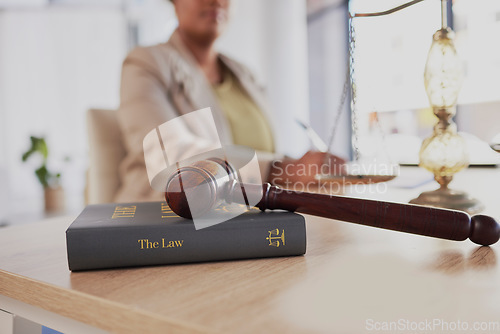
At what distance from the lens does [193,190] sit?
15.0 inches

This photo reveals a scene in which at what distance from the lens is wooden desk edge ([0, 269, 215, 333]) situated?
27 centimetres

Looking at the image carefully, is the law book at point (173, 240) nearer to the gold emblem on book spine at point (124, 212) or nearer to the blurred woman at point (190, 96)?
the gold emblem on book spine at point (124, 212)

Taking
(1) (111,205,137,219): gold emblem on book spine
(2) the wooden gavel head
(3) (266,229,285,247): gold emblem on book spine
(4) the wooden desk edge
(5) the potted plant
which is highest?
(2) the wooden gavel head

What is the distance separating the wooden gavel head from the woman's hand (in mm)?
515

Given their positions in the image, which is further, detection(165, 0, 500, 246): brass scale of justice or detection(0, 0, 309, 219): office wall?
detection(0, 0, 309, 219): office wall

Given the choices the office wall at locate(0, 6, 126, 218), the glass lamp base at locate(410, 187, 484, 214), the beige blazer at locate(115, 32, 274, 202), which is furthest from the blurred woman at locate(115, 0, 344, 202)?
the office wall at locate(0, 6, 126, 218)

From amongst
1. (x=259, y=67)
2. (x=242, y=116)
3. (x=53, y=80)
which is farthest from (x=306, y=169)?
(x=53, y=80)

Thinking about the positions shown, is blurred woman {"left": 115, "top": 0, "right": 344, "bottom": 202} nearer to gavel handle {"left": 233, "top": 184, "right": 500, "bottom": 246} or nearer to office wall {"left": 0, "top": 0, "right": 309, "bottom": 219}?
gavel handle {"left": 233, "top": 184, "right": 500, "bottom": 246}

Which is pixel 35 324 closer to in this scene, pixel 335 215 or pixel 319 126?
pixel 335 215

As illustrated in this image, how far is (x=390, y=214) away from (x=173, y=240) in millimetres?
209

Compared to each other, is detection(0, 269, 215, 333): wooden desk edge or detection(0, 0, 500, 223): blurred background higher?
detection(0, 0, 500, 223): blurred background

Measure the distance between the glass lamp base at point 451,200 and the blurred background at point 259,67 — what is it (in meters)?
2.11

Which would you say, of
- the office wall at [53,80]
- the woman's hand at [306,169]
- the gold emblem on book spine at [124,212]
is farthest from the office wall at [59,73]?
the gold emblem on book spine at [124,212]

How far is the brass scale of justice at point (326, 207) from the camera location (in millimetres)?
386
